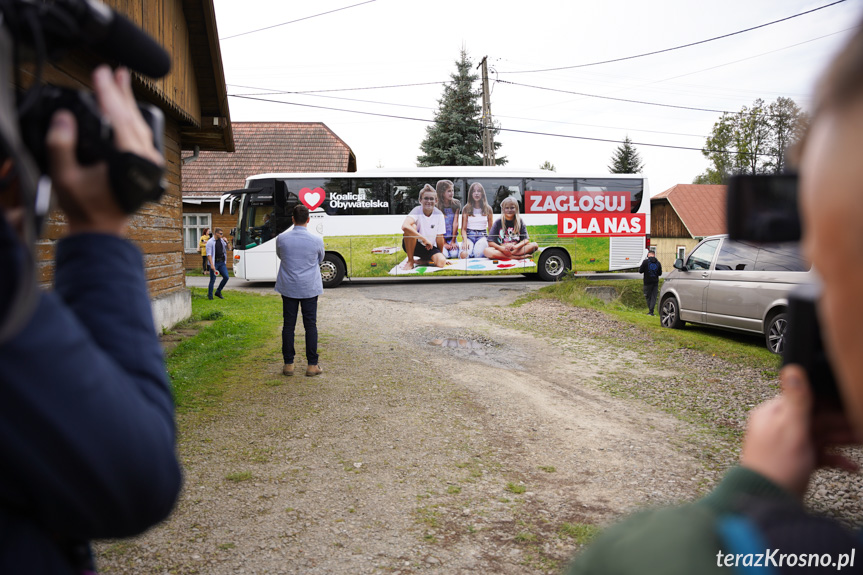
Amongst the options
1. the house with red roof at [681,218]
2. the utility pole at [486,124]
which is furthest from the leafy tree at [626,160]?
the utility pole at [486,124]

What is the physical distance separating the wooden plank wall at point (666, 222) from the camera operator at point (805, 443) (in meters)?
44.0

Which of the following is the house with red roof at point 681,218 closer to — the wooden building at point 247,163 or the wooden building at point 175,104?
the wooden building at point 247,163

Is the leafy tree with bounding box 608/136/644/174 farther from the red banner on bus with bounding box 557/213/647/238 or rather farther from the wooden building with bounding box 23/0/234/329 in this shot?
the wooden building with bounding box 23/0/234/329

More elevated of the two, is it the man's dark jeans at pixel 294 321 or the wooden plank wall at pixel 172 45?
the wooden plank wall at pixel 172 45

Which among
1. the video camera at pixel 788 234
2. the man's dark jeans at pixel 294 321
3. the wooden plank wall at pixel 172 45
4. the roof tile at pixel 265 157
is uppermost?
the roof tile at pixel 265 157

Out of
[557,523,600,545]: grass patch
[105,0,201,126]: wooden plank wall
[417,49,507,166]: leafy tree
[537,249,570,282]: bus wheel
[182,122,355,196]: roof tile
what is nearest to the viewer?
[557,523,600,545]: grass patch

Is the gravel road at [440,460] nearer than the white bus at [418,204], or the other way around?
the gravel road at [440,460]

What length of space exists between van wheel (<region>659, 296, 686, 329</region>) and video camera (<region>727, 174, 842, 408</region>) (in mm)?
11532

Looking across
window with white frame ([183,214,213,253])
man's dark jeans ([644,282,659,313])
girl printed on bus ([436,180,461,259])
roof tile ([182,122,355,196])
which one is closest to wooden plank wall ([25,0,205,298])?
girl printed on bus ([436,180,461,259])

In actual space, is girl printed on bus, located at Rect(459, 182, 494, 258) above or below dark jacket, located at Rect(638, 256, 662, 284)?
above

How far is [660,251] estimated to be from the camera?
43.5m

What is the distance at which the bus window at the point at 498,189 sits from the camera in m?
21.1

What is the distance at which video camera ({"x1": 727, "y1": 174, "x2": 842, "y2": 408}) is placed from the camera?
27.5 inches

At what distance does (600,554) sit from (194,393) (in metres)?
6.69
